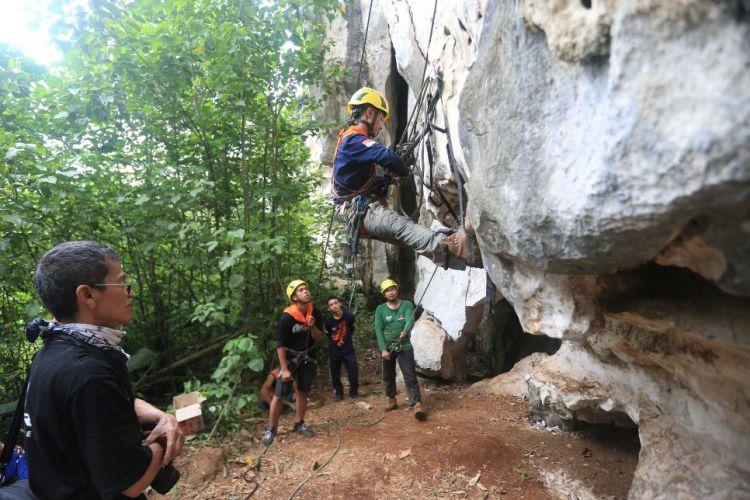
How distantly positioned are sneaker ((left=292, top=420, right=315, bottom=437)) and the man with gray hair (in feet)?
11.9

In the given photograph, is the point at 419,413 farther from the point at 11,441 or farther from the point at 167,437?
the point at 11,441

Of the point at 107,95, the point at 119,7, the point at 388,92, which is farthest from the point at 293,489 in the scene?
the point at 388,92

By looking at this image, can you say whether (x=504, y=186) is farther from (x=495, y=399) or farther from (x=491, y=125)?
(x=495, y=399)

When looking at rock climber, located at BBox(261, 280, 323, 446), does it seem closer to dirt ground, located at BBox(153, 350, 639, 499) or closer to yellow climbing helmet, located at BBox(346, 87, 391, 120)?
dirt ground, located at BBox(153, 350, 639, 499)

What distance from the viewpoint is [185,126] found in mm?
5629

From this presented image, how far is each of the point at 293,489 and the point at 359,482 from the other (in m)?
0.65

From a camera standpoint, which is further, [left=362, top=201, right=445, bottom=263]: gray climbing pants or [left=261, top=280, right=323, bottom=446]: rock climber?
[left=261, top=280, right=323, bottom=446]: rock climber

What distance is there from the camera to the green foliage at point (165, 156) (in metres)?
4.45

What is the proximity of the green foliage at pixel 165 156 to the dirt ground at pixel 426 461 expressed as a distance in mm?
1033

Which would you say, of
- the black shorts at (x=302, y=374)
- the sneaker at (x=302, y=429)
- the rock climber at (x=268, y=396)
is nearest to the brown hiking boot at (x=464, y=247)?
the black shorts at (x=302, y=374)

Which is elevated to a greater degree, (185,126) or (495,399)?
(185,126)

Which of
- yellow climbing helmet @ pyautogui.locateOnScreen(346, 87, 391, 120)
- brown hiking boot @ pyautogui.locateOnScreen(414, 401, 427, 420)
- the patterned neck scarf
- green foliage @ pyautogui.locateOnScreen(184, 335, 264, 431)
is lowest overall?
brown hiking boot @ pyautogui.locateOnScreen(414, 401, 427, 420)

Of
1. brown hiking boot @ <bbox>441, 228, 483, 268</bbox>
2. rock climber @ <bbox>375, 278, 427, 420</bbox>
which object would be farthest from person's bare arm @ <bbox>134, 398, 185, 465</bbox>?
rock climber @ <bbox>375, 278, 427, 420</bbox>

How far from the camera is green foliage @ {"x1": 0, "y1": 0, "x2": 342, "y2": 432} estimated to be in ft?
14.6
